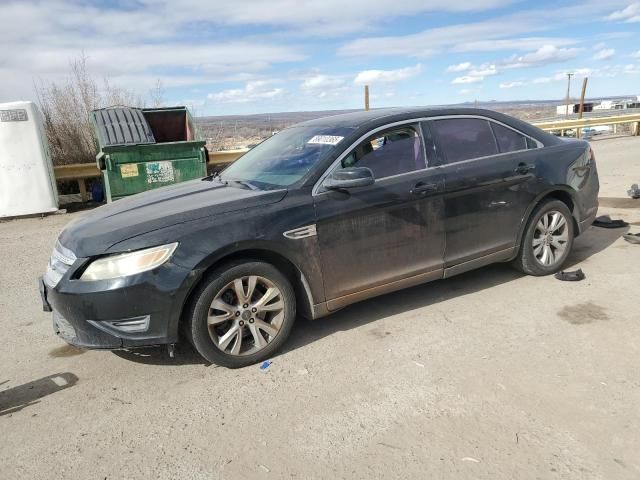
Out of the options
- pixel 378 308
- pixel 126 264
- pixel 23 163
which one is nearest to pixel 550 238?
pixel 378 308

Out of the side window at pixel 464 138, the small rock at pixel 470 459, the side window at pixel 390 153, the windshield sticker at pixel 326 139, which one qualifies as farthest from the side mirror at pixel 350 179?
the small rock at pixel 470 459

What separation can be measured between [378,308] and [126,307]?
2076 millimetres

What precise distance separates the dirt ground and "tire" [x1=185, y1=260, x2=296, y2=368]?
0.14 m

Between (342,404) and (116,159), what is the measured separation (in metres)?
7.37

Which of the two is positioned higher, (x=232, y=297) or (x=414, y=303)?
(x=232, y=297)

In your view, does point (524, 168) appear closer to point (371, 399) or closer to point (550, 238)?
point (550, 238)

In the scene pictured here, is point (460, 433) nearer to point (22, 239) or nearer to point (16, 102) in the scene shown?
point (22, 239)

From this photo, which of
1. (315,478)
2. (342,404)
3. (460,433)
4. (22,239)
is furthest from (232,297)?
(22,239)

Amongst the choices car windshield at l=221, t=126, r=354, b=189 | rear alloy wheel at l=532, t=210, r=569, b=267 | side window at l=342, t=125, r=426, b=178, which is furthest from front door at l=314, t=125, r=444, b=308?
rear alloy wheel at l=532, t=210, r=569, b=267

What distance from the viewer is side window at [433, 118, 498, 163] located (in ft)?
13.5

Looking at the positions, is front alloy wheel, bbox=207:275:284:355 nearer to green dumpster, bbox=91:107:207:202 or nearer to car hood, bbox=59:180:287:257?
car hood, bbox=59:180:287:257

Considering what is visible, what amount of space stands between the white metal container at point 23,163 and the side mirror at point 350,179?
757 centimetres

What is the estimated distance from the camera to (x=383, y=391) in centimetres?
300

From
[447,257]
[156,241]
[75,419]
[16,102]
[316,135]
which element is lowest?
[75,419]
